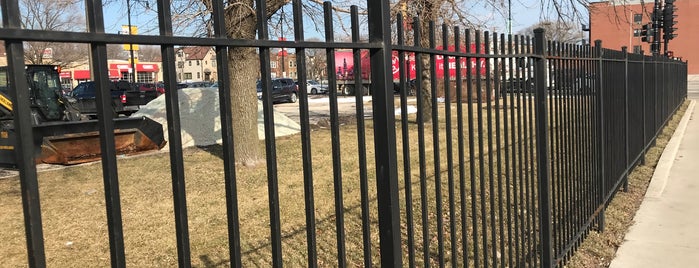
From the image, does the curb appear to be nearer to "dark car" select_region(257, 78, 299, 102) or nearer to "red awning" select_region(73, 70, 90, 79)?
"dark car" select_region(257, 78, 299, 102)

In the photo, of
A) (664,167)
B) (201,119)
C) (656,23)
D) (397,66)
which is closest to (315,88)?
(656,23)

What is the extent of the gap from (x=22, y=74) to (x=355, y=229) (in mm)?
4265

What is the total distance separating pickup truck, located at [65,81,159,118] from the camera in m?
20.6

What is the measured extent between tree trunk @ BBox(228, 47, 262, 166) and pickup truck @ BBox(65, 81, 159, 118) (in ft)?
41.1

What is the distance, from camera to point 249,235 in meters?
5.08

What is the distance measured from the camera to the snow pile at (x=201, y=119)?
1252 centimetres

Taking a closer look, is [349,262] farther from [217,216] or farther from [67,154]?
[67,154]

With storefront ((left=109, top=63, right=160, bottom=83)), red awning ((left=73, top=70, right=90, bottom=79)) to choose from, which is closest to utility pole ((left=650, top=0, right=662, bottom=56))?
storefront ((left=109, top=63, right=160, bottom=83))

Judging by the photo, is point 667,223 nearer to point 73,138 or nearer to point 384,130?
point 384,130

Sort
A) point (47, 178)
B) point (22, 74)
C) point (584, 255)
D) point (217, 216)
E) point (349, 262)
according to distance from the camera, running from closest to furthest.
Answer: point (22, 74)
point (349, 262)
point (584, 255)
point (217, 216)
point (47, 178)

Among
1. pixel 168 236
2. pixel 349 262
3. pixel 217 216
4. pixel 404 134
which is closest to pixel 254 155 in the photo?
pixel 217 216

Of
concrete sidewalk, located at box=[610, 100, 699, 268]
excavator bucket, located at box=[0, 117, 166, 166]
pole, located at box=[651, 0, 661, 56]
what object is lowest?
concrete sidewalk, located at box=[610, 100, 699, 268]

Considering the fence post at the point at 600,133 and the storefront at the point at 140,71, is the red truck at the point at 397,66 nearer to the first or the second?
the fence post at the point at 600,133

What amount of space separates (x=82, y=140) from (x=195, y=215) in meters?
5.77
